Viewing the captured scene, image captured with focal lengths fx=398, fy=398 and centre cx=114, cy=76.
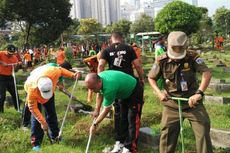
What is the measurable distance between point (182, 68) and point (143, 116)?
3.65 metres

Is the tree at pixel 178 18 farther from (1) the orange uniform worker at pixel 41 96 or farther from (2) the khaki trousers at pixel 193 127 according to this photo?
(2) the khaki trousers at pixel 193 127

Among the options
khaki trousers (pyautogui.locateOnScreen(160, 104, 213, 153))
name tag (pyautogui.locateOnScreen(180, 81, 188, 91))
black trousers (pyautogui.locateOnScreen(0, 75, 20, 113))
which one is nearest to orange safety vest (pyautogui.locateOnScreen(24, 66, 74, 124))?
khaki trousers (pyautogui.locateOnScreen(160, 104, 213, 153))

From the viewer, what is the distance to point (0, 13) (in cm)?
2781

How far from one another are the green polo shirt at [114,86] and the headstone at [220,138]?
156cm

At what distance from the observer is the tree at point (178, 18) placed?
3741 centimetres

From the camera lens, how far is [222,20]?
52719 millimetres

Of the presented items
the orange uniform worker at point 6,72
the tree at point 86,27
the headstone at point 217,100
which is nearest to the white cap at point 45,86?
the orange uniform worker at point 6,72

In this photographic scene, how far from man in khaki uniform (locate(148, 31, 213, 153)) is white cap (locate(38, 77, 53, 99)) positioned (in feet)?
5.74

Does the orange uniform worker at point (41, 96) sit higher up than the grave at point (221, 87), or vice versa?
the orange uniform worker at point (41, 96)

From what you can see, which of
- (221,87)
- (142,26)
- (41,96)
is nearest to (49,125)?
(41,96)

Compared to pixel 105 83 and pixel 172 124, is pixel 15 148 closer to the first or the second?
pixel 105 83

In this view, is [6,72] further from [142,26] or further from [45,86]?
[142,26]

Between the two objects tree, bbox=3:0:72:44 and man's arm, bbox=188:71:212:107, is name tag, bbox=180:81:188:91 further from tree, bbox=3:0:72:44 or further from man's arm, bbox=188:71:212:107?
tree, bbox=3:0:72:44

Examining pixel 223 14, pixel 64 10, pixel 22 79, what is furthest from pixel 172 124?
pixel 223 14
